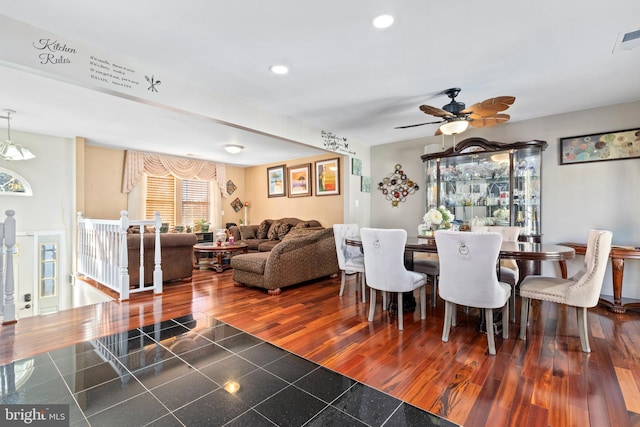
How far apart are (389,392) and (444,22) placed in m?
2.46

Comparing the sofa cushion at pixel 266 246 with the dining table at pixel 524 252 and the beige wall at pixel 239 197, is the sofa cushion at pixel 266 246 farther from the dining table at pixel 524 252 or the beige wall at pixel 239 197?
the dining table at pixel 524 252

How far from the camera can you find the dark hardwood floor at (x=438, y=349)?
166 cm

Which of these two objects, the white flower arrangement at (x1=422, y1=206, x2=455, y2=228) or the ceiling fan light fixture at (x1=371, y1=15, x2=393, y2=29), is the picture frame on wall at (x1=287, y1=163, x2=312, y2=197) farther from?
the ceiling fan light fixture at (x1=371, y1=15, x2=393, y2=29)

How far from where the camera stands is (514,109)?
150 inches

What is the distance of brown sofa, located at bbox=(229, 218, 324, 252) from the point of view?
6.10m

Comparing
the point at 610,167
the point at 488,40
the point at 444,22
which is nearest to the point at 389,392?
the point at 444,22

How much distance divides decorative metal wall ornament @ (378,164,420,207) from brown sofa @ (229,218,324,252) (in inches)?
59.6

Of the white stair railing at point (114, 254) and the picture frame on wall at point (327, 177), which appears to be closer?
the white stair railing at point (114, 254)

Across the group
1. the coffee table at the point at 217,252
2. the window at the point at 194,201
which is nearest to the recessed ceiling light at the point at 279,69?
the coffee table at the point at 217,252

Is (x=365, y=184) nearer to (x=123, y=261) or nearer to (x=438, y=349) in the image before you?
(x=438, y=349)

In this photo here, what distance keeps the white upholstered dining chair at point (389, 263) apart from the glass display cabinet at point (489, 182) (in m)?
1.98

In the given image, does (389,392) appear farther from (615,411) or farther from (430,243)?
(430,243)

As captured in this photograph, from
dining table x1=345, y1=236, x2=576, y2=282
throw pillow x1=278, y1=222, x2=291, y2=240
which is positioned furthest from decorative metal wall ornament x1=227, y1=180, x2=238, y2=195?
dining table x1=345, y1=236, x2=576, y2=282

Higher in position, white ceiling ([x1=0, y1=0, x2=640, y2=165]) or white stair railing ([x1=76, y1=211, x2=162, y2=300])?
white ceiling ([x1=0, y1=0, x2=640, y2=165])
